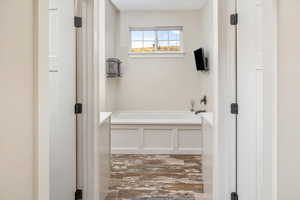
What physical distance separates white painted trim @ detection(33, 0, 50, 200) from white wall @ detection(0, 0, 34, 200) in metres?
0.02

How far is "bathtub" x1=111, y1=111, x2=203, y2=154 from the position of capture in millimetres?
5496

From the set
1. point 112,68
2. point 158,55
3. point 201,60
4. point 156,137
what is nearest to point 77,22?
point 156,137

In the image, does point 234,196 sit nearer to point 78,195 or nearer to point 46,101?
point 78,195

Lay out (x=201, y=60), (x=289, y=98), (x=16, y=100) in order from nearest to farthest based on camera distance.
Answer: (x=16, y=100) → (x=289, y=98) → (x=201, y=60)

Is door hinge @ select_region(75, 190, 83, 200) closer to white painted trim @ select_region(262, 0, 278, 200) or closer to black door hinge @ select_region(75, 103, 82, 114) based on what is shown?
black door hinge @ select_region(75, 103, 82, 114)

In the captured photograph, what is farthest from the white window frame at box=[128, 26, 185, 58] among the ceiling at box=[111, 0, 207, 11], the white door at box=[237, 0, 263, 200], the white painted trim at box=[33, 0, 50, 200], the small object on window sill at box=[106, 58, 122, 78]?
the white painted trim at box=[33, 0, 50, 200]

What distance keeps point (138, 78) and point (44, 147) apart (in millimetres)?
5442

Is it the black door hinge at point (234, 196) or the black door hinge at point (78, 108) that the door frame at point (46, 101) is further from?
the black door hinge at point (78, 108)

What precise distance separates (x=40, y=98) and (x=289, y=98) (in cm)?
118

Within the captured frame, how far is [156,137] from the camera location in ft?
18.2

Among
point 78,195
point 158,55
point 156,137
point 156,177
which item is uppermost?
point 158,55

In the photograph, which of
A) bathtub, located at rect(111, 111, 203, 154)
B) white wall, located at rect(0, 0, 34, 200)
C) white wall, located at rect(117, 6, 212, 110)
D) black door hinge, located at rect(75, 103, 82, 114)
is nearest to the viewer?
white wall, located at rect(0, 0, 34, 200)

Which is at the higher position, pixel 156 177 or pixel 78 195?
pixel 78 195

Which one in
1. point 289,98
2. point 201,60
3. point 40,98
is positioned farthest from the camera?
point 201,60
